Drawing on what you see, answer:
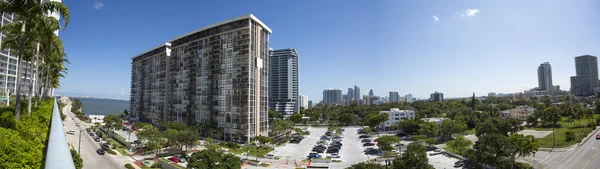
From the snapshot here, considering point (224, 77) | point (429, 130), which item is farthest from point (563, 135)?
point (224, 77)

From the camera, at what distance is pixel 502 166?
122 ft

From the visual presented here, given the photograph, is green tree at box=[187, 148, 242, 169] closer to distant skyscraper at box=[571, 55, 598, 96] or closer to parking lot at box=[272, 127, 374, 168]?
parking lot at box=[272, 127, 374, 168]

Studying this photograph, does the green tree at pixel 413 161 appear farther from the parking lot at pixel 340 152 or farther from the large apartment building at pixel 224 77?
the large apartment building at pixel 224 77

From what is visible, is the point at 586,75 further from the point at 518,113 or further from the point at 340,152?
the point at 340,152

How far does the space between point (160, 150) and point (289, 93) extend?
287ft

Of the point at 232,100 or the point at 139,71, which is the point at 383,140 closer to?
the point at 232,100

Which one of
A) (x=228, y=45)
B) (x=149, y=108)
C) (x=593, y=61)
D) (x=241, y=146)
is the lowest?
(x=241, y=146)

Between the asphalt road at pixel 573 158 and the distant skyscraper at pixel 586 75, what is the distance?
622ft

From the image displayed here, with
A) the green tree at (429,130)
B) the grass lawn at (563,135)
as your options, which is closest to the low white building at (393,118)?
the green tree at (429,130)

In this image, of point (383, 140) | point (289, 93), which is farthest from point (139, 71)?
point (383, 140)

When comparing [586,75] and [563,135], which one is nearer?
[563,135]

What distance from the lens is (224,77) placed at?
65.4 metres

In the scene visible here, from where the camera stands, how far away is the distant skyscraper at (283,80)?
138 metres

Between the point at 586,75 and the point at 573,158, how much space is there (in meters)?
208
